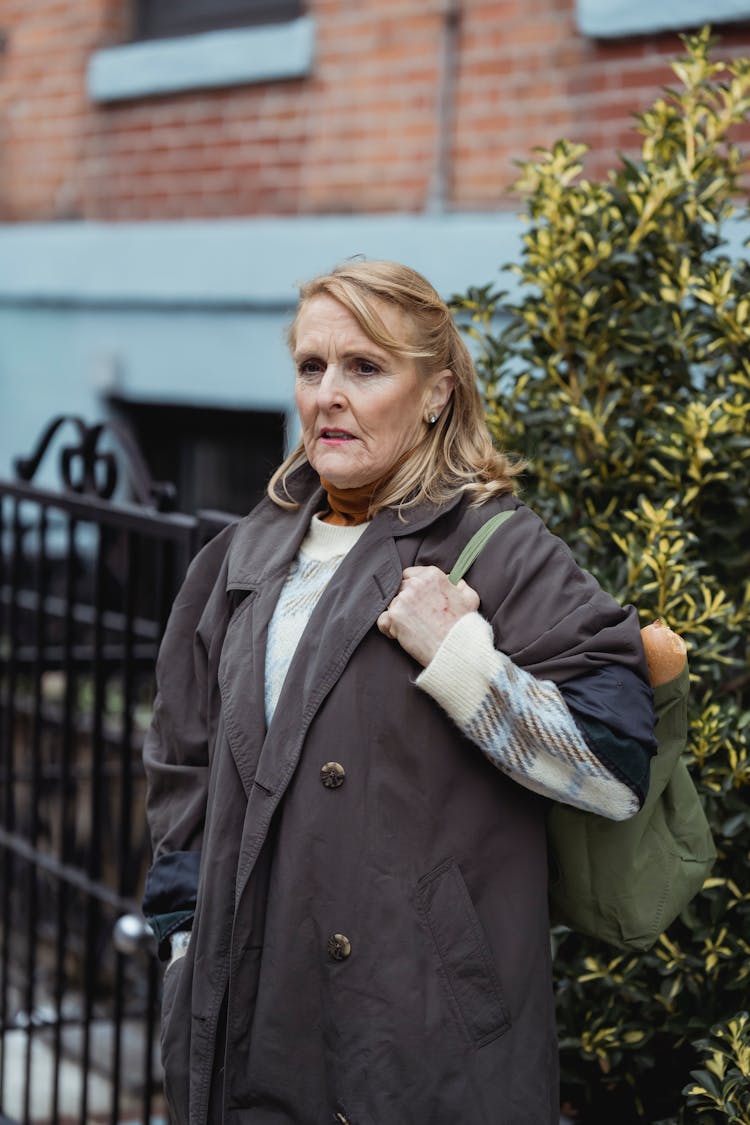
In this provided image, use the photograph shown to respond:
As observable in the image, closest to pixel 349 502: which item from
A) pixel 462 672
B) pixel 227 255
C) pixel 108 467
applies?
pixel 462 672

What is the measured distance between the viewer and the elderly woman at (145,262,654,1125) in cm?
212

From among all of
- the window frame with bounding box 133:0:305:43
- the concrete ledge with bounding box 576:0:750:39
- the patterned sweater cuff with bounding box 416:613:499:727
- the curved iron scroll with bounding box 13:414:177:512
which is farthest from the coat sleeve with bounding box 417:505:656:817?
the window frame with bounding box 133:0:305:43

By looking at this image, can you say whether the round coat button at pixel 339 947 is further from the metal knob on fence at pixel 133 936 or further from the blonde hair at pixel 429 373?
the metal knob on fence at pixel 133 936

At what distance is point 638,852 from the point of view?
2.26 m

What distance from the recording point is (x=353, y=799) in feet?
7.09

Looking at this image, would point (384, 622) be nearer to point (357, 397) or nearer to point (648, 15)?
point (357, 397)

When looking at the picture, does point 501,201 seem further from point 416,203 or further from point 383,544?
point 383,544

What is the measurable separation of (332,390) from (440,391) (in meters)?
0.18

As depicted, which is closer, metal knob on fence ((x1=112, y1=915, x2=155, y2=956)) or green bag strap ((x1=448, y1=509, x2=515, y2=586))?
green bag strap ((x1=448, y1=509, x2=515, y2=586))

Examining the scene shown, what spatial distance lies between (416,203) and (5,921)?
108 inches

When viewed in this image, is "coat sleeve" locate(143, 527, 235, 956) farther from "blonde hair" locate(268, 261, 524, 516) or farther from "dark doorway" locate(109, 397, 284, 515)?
"dark doorway" locate(109, 397, 284, 515)

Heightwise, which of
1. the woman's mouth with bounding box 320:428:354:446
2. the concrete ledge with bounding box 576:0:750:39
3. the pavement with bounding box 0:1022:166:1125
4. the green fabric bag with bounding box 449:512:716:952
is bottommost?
the pavement with bounding box 0:1022:166:1125

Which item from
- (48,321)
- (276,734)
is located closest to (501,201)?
(48,321)

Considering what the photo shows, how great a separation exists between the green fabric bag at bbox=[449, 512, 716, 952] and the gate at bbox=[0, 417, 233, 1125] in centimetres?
115
